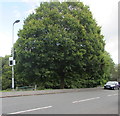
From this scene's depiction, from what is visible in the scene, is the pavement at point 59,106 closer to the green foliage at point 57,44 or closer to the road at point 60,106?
the road at point 60,106

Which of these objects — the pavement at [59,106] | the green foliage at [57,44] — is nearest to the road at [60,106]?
the pavement at [59,106]

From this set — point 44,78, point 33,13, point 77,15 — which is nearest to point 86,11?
point 77,15

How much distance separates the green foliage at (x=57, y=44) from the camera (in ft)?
76.4

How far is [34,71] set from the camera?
2453cm

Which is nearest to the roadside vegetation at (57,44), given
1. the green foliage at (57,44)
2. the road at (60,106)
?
the green foliage at (57,44)

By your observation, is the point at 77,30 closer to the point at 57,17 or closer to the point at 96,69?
the point at 57,17

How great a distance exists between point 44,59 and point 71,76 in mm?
7124

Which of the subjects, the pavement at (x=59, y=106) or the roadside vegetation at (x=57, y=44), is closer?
the pavement at (x=59, y=106)

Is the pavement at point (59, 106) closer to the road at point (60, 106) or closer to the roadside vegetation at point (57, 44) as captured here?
the road at point (60, 106)

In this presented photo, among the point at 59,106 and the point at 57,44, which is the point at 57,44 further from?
the point at 59,106

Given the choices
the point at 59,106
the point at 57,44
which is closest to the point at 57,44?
the point at 57,44

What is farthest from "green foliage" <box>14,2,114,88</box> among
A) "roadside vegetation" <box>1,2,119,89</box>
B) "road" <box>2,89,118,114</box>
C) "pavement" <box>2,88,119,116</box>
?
"road" <box>2,89,118,114</box>

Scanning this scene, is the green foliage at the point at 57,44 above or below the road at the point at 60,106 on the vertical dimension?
above

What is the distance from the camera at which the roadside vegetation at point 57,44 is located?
23281 mm
